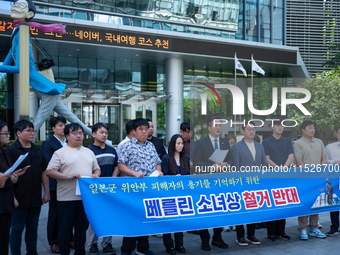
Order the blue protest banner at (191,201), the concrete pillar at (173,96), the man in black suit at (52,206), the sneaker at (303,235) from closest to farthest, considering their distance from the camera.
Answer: the blue protest banner at (191,201) < the man in black suit at (52,206) < the sneaker at (303,235) < the concrete pillar at (173,96)

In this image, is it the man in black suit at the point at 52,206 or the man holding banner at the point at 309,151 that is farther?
the man holding banner at the point at 309,151

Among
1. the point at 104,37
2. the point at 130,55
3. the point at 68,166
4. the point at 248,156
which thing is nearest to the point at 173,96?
the point at 130,55

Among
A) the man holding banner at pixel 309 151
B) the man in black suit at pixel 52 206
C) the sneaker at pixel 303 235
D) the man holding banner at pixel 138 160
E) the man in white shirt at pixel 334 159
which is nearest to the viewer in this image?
the man holding banner at pixel 138 160

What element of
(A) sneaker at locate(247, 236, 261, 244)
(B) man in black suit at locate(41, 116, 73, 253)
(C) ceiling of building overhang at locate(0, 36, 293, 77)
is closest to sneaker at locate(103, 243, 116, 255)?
(B) man in black suit at locate(41, 116, 73, 253)

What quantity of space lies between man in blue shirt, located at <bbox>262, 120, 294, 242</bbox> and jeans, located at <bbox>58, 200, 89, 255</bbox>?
2793mm

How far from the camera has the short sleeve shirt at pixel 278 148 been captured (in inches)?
196

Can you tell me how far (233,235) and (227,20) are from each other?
2075 cm

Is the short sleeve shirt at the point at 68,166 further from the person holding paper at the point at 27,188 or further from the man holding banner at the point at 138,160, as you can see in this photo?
the man holding banner at the point at 138,160

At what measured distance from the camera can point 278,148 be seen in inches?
197

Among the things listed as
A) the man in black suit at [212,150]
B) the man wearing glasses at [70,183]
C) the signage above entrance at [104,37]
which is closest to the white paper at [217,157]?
the man in black suit at [212,150]

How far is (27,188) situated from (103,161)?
1046 millimetres

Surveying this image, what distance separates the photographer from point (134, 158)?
169 inches

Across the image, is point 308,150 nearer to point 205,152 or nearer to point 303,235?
point 303,235

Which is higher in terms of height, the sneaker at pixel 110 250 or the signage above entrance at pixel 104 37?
the signage above entrance at pixel 104 37
